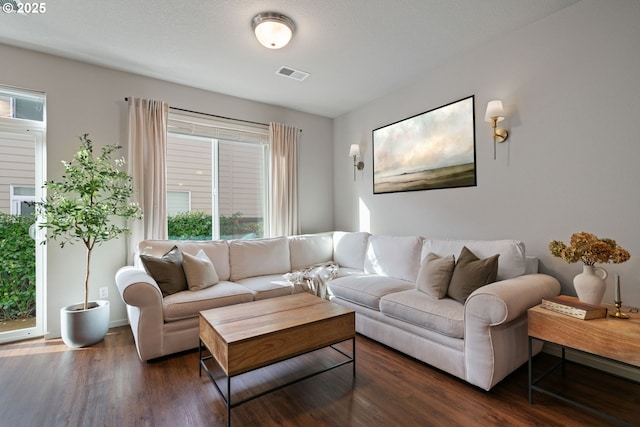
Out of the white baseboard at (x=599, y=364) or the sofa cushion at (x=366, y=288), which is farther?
the sofa cushion at (x=366, y=288)

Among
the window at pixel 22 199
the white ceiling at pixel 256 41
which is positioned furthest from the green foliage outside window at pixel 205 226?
the white ceiling at pixel 256 41

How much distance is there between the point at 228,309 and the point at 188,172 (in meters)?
2.11

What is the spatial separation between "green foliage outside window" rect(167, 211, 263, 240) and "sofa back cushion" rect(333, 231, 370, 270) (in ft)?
3.64

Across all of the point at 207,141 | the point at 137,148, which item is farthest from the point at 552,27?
the point at 137,148

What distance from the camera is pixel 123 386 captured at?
79.2 inches

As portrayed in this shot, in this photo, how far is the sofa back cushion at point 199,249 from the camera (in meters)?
2.93

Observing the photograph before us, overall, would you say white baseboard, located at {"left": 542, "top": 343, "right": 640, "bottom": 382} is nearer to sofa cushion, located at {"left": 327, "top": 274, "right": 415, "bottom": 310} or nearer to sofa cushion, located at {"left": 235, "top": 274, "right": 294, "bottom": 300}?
sofa cushion, located at {"left": 327, "top": 274, "right": 415, "bottom": 310}

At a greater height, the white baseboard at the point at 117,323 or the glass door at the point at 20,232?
the glass door at the point at 20,232

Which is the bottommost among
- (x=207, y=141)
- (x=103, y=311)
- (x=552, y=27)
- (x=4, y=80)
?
(x=103, y=311)

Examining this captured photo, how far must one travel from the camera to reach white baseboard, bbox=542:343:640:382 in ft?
6.59

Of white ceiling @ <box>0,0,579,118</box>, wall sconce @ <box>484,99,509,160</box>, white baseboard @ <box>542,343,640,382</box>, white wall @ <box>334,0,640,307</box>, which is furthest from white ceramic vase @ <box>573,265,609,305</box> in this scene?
white ceiling @ <box>0,0,579,118</box>

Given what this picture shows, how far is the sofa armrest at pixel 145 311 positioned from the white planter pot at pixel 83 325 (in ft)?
1.88

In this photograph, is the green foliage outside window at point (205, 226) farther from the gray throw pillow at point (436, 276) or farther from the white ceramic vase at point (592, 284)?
the white ceramic vase at point (592, 284)

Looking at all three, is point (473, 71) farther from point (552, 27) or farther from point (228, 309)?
point (228, 309)
